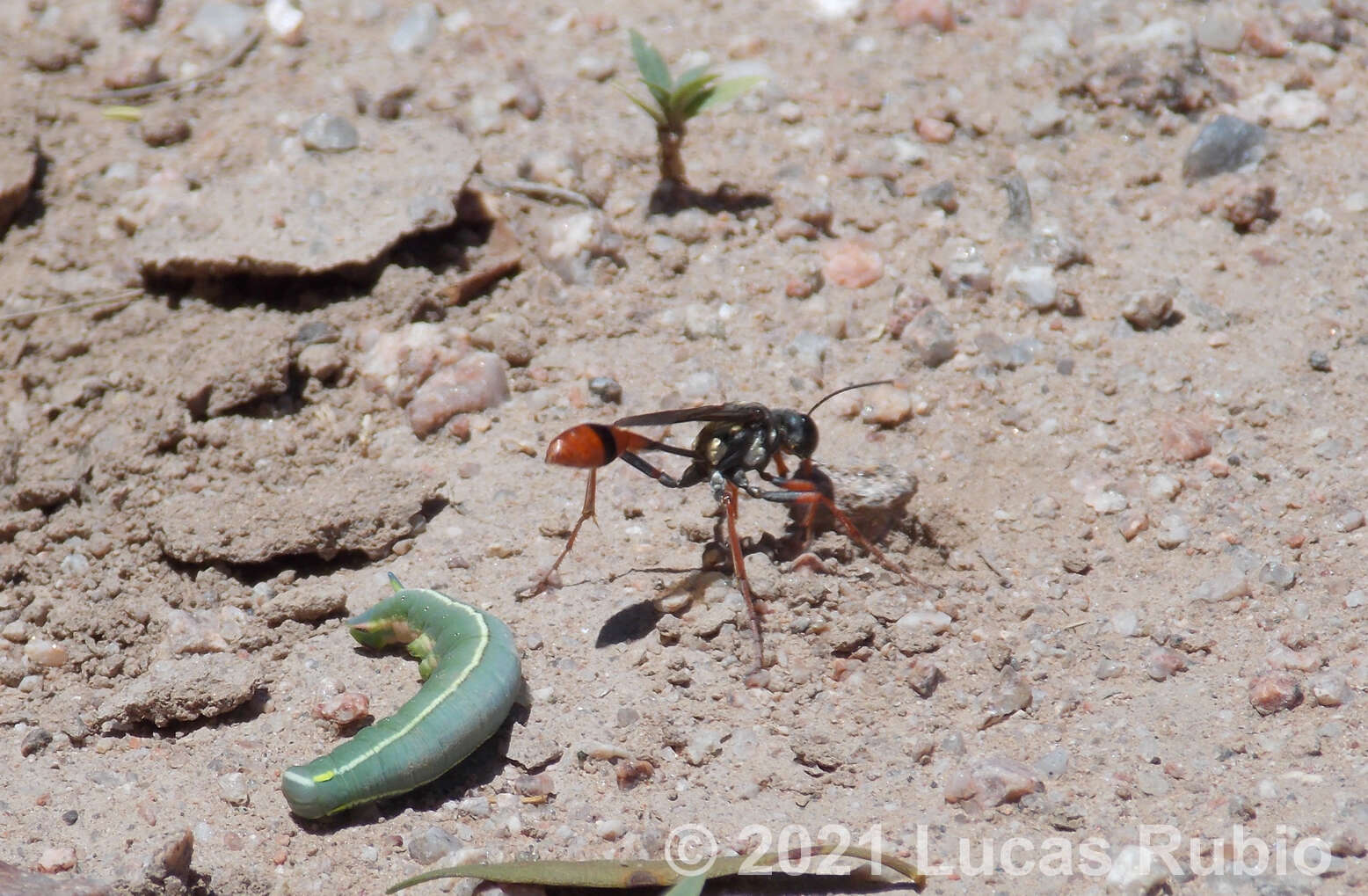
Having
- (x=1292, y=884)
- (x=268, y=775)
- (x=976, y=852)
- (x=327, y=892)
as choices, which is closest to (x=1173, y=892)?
(x=1292, y=884)

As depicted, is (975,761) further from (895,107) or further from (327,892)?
(895,107)

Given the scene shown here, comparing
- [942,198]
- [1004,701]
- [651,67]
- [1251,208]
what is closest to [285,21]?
[651,67]

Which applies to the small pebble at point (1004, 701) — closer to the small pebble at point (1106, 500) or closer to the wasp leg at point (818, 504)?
the wasp leg at point (818, 504)

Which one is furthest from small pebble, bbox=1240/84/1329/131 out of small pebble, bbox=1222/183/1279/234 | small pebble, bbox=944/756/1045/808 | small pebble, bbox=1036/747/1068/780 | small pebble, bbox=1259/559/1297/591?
small pebble, bbox=944/756/1045/808

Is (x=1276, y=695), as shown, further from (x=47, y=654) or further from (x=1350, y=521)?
(x=47, y=654)

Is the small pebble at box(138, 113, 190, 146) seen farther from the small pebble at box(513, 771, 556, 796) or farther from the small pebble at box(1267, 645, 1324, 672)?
the small pebble at box(1267, 645, 1324, 672)

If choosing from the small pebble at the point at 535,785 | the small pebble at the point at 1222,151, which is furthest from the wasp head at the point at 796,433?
the small pebble at the point at 1222,151
